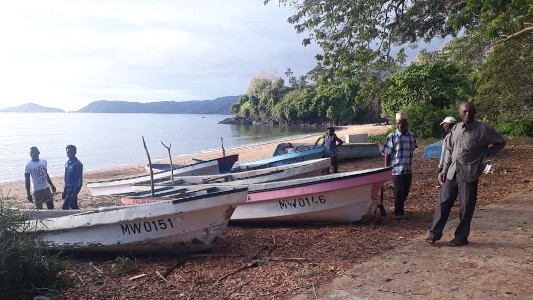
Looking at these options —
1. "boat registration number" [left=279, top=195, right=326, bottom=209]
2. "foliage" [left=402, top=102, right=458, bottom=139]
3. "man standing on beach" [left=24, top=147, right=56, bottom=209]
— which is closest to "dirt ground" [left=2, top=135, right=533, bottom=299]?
"boat registration number" [left=279, top=195, right=326, bottom=209]

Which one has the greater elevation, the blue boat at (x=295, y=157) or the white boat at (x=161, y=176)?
the blue boat at (x=295, y=157)

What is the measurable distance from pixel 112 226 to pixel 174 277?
1430mm

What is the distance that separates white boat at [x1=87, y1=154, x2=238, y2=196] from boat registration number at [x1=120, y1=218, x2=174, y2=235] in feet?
24.8

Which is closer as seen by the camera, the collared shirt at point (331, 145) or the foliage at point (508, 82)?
the collared shirt at point (331, 145)

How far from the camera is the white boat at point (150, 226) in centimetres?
627

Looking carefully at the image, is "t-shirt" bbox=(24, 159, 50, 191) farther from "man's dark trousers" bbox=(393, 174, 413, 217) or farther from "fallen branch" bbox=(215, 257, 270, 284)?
"man's dark trousers" bbox=(393, 174, 413, 217)

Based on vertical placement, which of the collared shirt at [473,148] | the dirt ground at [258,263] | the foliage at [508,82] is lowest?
the dirt ground at [258,263]

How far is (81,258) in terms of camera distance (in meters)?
7.06

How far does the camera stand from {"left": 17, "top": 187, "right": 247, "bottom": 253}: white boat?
6.27m

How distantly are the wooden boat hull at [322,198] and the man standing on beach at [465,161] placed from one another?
5.13 feet

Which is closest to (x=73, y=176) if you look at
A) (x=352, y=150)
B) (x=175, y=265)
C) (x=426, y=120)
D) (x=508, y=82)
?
(x=175, y=265)

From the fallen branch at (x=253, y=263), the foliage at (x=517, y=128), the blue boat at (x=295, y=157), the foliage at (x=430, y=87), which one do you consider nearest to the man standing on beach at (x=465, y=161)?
the fallen branch at (x=253, y=263)

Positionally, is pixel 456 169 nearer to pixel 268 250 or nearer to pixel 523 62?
pixel 268 250

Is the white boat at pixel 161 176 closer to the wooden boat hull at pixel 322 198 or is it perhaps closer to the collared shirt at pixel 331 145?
the collared shirt at pixel 331 145
